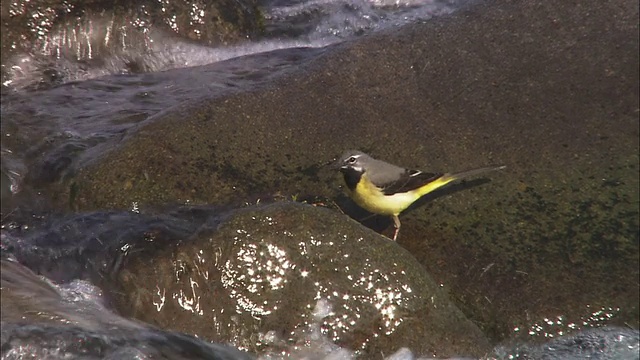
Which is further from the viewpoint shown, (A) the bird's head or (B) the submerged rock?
(A) the bird's head

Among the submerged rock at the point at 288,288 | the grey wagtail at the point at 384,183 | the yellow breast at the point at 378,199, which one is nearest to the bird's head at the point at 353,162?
the grey wagtail at the point at 384,183

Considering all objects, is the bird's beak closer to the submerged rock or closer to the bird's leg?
the bird's leg

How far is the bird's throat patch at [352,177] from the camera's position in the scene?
23.6 feet

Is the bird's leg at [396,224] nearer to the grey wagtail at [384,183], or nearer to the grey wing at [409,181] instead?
the grey wagtail at [384,183]

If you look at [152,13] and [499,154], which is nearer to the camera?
[499,154]

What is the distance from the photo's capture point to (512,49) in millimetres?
9031

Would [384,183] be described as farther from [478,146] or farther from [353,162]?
[478,146]

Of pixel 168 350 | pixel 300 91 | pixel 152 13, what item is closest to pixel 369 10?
pixel 152 13

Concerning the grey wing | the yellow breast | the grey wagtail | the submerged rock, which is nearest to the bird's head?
the grey wagtail

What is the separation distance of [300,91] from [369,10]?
380cm

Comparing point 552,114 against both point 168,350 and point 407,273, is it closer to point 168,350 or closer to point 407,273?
point 407,273

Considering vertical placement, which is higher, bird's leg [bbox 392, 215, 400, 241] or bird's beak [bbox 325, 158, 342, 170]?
bird's beak [bbox 325, 158, 342, 170]

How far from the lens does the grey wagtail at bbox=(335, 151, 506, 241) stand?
717 cm

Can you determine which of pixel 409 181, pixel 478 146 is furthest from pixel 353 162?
pixel 478 146
